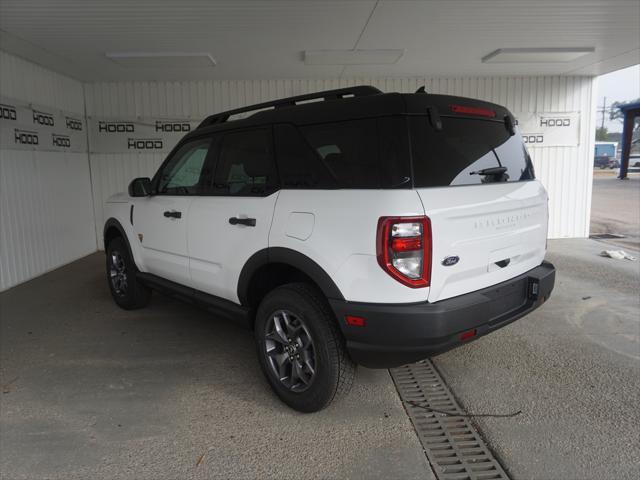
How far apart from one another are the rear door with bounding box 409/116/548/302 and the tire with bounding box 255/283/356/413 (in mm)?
652

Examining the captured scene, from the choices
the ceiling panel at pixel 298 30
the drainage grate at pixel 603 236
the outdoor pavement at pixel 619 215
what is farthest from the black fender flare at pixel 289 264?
the drainage grate at pixel 603 236

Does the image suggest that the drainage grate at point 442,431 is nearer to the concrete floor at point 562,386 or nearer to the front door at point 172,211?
the concrete floor at point 562,386

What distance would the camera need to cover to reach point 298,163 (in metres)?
2.90

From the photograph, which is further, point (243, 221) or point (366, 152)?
point (243, 221)

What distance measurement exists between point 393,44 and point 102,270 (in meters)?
5.44

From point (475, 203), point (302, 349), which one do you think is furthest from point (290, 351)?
point (475, 203)

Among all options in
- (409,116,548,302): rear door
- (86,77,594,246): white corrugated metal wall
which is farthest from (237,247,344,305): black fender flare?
(86,77,594,246): white corrugated metal wall

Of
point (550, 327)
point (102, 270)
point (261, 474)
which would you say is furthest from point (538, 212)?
point (102, 270)

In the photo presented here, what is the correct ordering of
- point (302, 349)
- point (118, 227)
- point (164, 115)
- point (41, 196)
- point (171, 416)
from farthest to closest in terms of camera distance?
point (164, 115) → point (41, 196) → point (118, 227) → point (171, 416) → point (302, 349)

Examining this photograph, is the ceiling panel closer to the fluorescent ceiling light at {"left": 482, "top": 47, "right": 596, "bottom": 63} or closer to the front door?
the fluorescent ceiling light at {"left": 482, "top": 47, "right": 596, "bottom": 63}

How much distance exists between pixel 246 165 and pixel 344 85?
606cm

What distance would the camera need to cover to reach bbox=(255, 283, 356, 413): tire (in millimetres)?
2701

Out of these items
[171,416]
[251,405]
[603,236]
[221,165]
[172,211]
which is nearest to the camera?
[171,416]

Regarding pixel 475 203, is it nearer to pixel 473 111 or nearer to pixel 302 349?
pixel 473 111
